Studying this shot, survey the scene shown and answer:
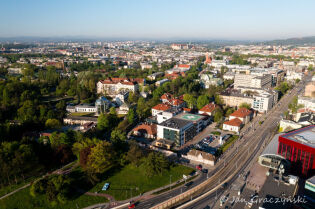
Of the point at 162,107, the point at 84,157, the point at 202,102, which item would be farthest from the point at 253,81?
the point at 84,157

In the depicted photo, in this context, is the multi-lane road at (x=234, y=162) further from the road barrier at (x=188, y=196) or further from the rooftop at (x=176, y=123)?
the rooftop at (x=176, y=123)

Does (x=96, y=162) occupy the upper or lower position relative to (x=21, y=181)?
upper

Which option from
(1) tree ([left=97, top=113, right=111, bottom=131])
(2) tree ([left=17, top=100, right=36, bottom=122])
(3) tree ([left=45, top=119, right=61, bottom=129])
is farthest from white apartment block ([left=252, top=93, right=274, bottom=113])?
(2) tree ([left=17, top=100, right=36, bottom=122])

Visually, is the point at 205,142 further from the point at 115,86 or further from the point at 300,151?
the point at 115,86

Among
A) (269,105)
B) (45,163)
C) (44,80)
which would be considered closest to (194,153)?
(45,163)

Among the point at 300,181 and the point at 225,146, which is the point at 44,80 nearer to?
the point at 225,146

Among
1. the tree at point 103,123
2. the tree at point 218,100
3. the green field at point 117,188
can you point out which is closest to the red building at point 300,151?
the green field at point 117,188
